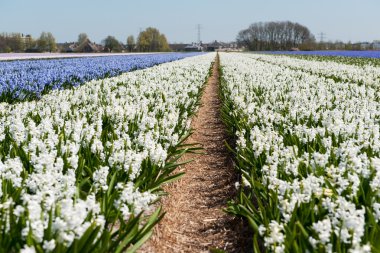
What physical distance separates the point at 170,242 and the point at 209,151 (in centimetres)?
415

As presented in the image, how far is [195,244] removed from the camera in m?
4.62

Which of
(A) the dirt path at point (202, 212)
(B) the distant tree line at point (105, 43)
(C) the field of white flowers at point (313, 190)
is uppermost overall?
(B) the distant tree line at point (105, 43)

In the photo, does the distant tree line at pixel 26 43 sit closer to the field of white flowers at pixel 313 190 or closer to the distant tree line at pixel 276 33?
the distant tree line at pixel 276 33

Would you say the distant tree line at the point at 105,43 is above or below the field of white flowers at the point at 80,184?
above

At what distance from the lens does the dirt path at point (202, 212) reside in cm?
453

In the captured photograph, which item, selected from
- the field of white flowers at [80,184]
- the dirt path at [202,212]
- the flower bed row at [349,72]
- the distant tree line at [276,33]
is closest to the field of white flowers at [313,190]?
the dirt path at [202,212]

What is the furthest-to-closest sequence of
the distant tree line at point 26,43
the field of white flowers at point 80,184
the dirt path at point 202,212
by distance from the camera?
the distant tree line at point 26,43, the dirt path at point 202,212, the field of white flowers at point 80,184

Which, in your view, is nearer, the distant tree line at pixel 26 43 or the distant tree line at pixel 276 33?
the distant tree line at pixel 26 43

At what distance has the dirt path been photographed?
4.53 m

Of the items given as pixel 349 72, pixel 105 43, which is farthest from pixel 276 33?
pixel 349 72

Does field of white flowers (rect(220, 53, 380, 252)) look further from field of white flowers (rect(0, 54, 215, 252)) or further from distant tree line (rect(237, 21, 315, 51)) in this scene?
distant tree line (rect(237, 21, 315, 51))

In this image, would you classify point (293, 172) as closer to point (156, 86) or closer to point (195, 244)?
point (195, 244)

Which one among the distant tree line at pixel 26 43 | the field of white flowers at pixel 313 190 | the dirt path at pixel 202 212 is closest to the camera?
the field of white flowers at pixel 313 190

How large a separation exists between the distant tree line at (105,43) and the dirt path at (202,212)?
381 ft
